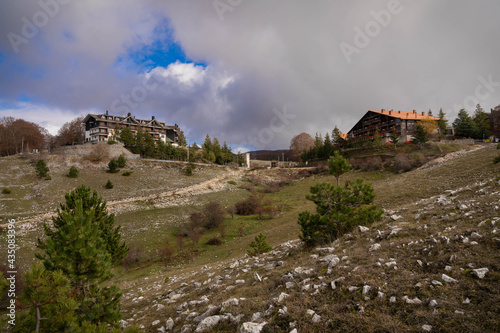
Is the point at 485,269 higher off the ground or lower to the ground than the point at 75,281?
higher

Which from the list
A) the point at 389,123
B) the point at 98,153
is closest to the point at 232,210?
the point at 98,153

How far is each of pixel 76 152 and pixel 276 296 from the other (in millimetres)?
90337

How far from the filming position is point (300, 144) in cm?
12044

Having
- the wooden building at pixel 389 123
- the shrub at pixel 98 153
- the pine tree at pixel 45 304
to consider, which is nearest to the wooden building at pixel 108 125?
the shrub at pixel 98 153

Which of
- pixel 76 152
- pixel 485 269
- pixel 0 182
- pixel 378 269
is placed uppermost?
pixel 76 152

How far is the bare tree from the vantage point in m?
119

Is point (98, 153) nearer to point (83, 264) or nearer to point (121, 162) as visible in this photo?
point (121, 162)

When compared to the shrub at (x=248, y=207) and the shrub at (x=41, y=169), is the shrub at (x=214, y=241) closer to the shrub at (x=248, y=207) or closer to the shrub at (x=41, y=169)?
the shrub at (x=248, y=207)

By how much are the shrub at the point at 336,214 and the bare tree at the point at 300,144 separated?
107m

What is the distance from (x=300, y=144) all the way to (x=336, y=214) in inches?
4398

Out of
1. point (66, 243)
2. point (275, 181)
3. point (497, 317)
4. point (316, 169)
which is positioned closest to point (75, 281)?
point (66, 243)

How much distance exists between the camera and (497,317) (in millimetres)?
3754

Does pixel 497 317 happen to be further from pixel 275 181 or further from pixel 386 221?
pixel 275 181

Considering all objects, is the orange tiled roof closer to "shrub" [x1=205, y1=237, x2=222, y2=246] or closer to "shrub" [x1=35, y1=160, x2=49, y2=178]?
"shrub" [x1=205, y1=237, x2=222, y2=246]
